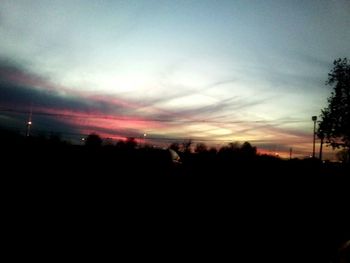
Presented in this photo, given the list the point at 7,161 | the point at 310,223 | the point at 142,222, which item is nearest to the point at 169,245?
the point at 142,222

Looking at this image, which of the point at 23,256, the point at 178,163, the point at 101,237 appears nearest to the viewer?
the point at 23,256

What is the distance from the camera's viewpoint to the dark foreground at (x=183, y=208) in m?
10.8

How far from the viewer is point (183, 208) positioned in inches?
645

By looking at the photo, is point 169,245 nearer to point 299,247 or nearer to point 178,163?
point 299,247

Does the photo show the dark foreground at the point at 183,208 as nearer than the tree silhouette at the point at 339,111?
Yes

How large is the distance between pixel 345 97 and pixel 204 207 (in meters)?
37.5

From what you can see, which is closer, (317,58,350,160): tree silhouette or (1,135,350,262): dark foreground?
(1,135,350,262): dark foreground

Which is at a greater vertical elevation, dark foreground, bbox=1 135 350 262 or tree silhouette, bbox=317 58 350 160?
tree silhouette, bbox=317 58 350 160

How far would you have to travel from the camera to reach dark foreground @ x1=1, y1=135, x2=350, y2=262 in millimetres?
10773

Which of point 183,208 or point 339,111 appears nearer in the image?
point 183,208

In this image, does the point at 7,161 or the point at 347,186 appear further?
the point at 347,186

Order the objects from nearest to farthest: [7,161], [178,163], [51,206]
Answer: [51,206] < [7,161] < [178,163]

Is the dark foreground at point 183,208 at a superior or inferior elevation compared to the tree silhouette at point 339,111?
inferior

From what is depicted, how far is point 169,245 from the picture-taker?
33.6ft
